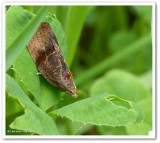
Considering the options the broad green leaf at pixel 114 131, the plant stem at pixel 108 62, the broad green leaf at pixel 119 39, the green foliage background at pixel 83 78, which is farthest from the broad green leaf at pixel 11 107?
the broad green leaf at pixel 119 39

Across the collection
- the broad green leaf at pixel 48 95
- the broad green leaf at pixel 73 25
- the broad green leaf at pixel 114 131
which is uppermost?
the broad green leaf at pixel 73 25

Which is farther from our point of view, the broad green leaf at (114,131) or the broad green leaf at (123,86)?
the broad green leaf at (123,86)

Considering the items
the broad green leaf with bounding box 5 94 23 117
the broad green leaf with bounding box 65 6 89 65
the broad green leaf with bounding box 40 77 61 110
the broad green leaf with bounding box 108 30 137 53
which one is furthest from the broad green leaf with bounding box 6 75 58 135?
the broad green leaf with bounding box 108 30 137 53

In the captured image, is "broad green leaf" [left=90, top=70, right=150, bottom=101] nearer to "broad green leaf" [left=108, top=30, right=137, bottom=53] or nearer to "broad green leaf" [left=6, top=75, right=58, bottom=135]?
"broad green leaf" [left=108, top=30, right=137, bottom=53]

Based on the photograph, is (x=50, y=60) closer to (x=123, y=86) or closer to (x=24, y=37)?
(x=24, y=37)

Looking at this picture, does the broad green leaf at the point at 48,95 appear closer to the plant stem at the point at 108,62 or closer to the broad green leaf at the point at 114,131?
the broad green leaf at the point at 114,131

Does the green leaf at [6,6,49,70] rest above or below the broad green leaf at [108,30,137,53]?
below

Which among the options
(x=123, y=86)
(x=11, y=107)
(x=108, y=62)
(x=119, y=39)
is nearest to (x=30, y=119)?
(x=11, y=107)
